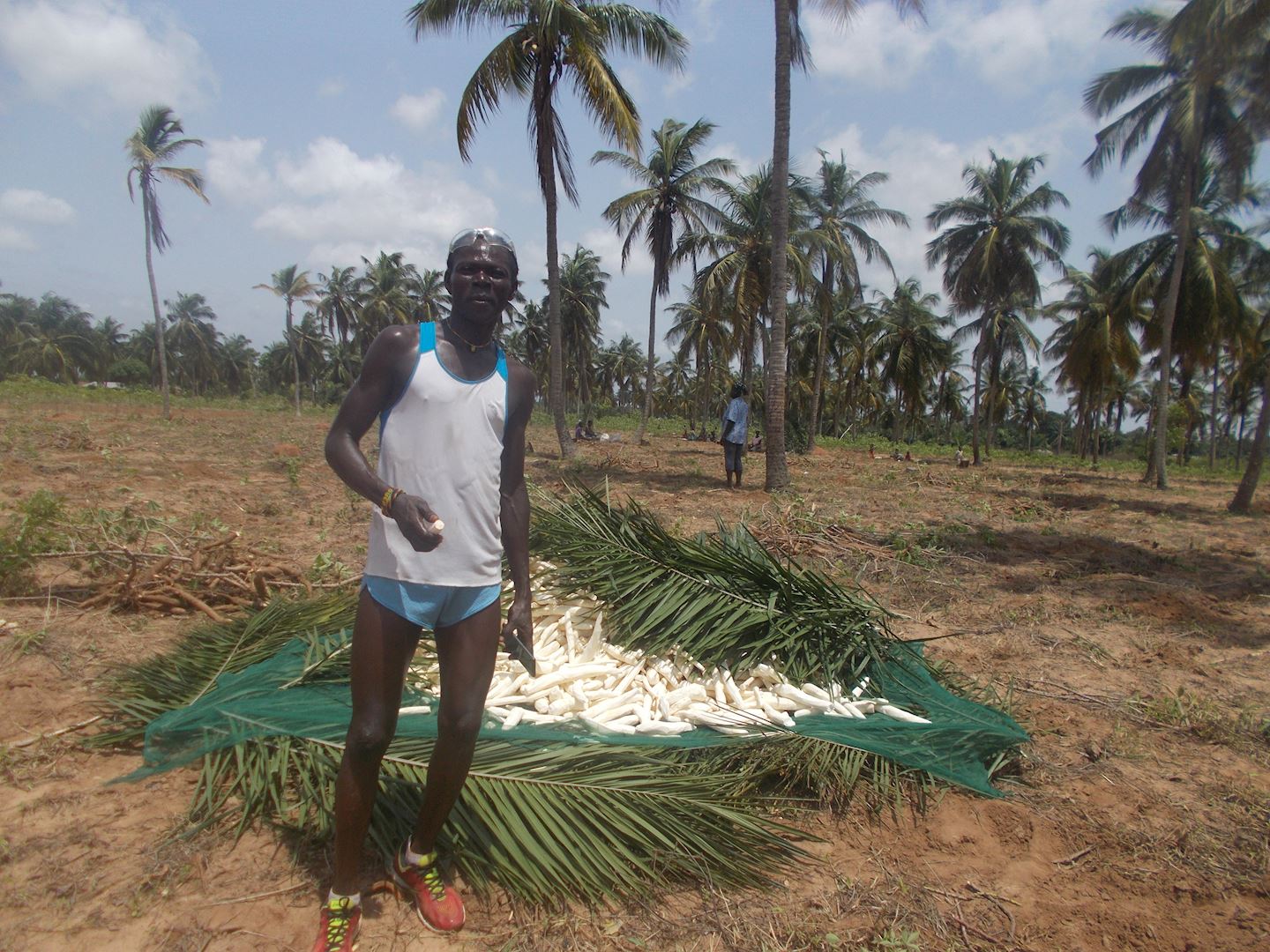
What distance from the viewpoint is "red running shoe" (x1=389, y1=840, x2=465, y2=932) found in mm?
1956

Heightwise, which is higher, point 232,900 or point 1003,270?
point 1003,270

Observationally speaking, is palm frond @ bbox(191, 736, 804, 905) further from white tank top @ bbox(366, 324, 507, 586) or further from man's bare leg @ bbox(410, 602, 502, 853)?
white tank top @ bbox(366, 324, 507, 586)

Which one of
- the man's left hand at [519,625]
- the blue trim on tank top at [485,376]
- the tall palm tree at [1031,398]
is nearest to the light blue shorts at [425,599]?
the man's left hand at [519,625]

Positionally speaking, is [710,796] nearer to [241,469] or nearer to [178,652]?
[178,652]

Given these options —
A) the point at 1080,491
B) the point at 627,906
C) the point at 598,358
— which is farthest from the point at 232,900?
the point at 598,358

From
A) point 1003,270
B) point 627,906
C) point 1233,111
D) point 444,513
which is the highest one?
point 1233,111

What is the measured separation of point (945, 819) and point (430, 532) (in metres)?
2.26

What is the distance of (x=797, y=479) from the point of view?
1420cm

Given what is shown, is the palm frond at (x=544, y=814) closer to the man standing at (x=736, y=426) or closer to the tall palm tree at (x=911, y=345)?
the man standing at (x=736, y=426)

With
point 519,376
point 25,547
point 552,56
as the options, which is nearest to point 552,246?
point 552,56

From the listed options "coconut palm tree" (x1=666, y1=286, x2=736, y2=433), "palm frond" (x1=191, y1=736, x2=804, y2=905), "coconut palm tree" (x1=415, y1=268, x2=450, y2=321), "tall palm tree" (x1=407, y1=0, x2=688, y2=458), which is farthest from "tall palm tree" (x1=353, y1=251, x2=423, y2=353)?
"palm frond" (x1=191, y1=736, x2=804, y2=905)

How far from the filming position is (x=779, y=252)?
11055mm

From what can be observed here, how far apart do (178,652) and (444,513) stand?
2278 mm

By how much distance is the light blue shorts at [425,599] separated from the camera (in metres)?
1.80
